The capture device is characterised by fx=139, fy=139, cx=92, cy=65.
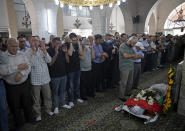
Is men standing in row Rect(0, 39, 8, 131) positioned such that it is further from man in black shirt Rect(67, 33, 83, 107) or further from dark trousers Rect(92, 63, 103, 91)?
dark trousers Rect(92, 63, 103, 91)

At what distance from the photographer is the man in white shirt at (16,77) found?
228 cm

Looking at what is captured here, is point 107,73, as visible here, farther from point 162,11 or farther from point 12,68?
point 162,11

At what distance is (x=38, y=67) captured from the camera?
2.70 meters

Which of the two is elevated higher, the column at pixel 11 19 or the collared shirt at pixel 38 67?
the column at pixel 11 19

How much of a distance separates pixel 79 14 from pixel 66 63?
1839 cm

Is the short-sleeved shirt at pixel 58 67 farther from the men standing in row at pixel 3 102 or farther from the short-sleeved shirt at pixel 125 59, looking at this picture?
the short-sleeved shirt at pixel 125 59

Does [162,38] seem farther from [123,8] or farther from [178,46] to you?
[123,8]

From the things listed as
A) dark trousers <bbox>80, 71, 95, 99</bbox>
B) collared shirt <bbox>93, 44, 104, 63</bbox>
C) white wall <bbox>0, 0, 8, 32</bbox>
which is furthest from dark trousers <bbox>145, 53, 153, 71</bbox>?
white wall <bbox>0, 0, 8, 32</bbox>

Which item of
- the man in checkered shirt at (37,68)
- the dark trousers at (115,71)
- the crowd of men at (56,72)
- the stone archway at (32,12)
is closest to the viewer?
the crowd of men at (56,72)

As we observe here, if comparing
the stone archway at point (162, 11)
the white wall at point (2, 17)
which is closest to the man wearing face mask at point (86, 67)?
the white wall at point (2, 17)

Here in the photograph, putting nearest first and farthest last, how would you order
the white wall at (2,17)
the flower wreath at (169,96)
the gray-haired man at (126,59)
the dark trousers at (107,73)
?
the flower wreath at (169,96) → the gray-haired man at (126,59) → the dark trousers at (107,73) → the white wall at (2,17)

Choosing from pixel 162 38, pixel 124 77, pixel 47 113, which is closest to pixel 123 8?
pixel 162 38

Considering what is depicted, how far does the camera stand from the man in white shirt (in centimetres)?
228

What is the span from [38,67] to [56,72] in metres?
0.39
